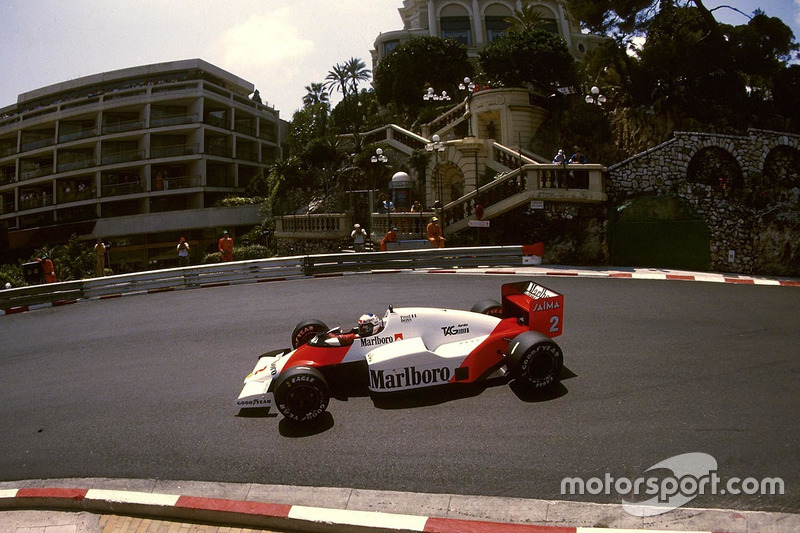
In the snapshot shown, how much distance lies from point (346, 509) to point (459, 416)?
2.09 metres

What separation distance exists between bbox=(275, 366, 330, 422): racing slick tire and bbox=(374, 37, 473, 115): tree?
46.6m

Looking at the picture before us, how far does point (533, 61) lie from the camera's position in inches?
1417

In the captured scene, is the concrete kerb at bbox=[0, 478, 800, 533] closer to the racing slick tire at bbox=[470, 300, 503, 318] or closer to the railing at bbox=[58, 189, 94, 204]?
the racing slick tire at bbox=[470, 300, 503, 318]

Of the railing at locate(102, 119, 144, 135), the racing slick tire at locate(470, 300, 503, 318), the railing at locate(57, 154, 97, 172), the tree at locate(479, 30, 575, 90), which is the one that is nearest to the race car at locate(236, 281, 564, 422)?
the racing slick tire at locate(470, 300, 503, 318)

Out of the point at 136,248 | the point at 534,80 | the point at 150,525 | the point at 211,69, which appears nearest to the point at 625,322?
the point at 150,525

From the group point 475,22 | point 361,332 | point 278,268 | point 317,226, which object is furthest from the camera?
point 475,22

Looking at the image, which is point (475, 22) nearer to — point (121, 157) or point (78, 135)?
point (121, 157)

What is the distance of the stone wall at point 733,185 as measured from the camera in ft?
64.9

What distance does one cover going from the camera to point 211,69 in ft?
198

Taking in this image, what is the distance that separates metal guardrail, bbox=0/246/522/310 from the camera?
58.4ft

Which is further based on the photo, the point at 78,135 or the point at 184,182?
the point at 78,135

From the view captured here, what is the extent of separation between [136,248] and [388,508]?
51785mm

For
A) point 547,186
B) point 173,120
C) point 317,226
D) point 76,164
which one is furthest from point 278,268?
point 76,164

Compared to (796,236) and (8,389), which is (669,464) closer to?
(8,389)
